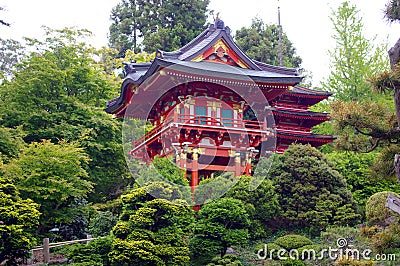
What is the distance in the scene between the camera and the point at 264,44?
34.0 metres

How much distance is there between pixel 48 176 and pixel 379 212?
8553 mm

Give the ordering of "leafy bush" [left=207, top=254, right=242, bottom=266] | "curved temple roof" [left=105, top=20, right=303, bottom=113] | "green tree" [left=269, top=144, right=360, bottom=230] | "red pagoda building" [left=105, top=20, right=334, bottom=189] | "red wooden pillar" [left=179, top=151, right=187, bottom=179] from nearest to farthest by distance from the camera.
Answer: "leafy bush" [left=207, top=254, right=242, bottom=266] → "green tree" [left=269, top=144, right=360, bottom=230] → "curved temple roof" [left=105, top=20, right=303, bottom=113] → "red wooden pillar" [left=179, top=151, right=187, bottom=179] → "red pagoda building" [left=105, top=20, right=334, bottom=189]

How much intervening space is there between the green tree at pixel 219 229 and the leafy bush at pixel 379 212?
3.11 metres

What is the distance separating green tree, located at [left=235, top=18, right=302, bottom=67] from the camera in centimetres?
3398

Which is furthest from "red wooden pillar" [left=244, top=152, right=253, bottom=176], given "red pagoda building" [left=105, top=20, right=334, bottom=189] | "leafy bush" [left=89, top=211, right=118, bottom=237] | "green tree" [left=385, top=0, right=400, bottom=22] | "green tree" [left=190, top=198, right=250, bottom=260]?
"green tree" [left=385, top=0, right=400, bottom=22]

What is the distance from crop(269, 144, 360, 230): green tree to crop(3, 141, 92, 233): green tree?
5697mm

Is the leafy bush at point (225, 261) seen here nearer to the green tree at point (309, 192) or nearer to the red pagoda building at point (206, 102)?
the green tree at point (309, 192)

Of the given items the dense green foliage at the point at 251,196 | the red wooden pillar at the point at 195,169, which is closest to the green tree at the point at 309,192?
the dense green foliage at the point at 251,196

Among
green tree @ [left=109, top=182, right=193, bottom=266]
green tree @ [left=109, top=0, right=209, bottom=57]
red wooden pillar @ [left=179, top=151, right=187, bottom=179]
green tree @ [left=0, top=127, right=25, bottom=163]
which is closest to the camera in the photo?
green tree @ [left=109, top=182, right=193, bottom=266]

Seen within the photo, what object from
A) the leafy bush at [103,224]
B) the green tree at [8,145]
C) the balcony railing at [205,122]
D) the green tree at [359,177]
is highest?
the balcony railing at [205,122]

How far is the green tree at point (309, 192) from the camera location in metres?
14.5

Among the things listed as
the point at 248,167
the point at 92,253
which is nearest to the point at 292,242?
the point at 92,253

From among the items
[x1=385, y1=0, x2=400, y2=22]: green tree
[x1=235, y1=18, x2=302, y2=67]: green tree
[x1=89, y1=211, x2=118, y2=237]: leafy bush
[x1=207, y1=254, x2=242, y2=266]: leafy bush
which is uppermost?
[x1=235, y1=18, x2=302, y2=67]: green tree

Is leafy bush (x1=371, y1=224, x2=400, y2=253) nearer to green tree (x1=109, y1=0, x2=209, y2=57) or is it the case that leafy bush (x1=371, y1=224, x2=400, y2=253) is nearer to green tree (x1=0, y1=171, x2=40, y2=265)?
green tree (x1=0, y1=171, x2=40, y2=265)
